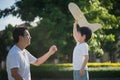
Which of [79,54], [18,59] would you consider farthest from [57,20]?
[18,59]

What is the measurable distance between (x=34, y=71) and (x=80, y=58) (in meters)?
13.8

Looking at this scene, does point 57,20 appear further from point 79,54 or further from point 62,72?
point 79,54

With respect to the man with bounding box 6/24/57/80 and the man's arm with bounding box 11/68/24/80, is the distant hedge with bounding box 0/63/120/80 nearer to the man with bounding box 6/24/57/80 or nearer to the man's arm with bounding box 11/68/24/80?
the man with bounding box 6/24/57/80

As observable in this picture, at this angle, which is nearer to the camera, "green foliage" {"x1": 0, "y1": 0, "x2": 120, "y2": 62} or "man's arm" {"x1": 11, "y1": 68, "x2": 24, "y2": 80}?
"man's arm" {"x1": 11, "y1": 68, "x2": 24, "y2": 80}

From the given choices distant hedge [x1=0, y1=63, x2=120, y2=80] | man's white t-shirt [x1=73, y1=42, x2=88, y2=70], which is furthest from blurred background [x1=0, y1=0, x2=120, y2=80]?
man's white t-shirt [x1=73, y1=42, x2=88, y2=70]

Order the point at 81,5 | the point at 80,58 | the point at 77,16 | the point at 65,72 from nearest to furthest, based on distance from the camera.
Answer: the point at 80,58
the point at 77,16
the point at 65,72
the point at 81,5

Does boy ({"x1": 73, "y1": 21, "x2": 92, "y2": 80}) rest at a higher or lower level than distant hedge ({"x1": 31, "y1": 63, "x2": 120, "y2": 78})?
higher

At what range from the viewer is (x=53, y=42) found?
22.5 meters

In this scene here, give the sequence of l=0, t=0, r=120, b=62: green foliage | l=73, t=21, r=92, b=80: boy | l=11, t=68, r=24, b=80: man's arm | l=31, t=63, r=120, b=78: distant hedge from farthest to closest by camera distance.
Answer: l=0, t=0, r=120, b=62: green foliage
l=31, t=63, r=120, b=78: distant hedge
l=73, t=21, r=92, b=80: boy
l=11, t=68, r=24, b=80: man's arm

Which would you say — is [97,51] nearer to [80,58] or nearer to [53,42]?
[53,42]

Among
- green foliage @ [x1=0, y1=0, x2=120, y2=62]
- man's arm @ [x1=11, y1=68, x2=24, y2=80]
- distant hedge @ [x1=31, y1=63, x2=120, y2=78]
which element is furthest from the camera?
green foliage @ [x1=0, y1=0, x2=120, y2=62]

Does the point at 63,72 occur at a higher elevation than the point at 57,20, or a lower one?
lower

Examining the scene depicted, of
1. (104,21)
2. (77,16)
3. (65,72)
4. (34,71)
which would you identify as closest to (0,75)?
(34,71)

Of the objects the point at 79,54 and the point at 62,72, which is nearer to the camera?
the point at 79,54
